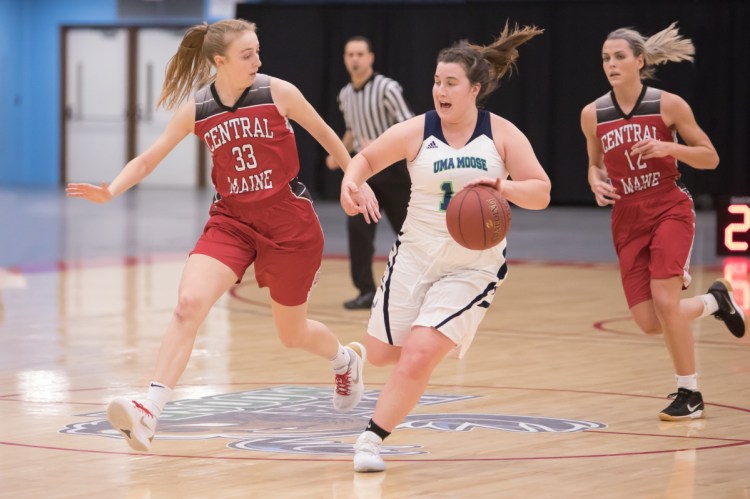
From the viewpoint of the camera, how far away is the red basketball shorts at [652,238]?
20.4ft

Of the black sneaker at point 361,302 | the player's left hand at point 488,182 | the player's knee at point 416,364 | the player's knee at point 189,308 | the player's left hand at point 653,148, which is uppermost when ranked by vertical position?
the player's left hand at point 653,148

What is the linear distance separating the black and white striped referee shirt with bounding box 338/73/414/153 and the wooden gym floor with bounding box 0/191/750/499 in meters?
1.35

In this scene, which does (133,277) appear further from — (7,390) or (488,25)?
(488,25)

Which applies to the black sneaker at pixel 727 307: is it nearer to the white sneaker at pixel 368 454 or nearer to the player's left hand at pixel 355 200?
the player's left hand at pixel 355 200

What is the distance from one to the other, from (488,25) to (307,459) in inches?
649

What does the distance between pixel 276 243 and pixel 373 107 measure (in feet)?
14.2

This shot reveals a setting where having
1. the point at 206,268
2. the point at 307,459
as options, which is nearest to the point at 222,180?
the point at 206,268

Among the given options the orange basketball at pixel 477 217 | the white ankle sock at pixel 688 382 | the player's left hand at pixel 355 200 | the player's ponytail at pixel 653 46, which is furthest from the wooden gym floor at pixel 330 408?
the player's ponytail at pixel 653 46

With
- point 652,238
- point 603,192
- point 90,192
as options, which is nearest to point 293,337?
point 90,192

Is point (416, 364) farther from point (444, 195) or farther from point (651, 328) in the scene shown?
point (651, 328)

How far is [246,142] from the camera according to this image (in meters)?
5.66

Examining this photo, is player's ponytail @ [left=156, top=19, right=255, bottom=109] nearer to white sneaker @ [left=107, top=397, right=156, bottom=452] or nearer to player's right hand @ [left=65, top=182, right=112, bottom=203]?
player's right hand @ [left=65, top=182, right=112, bottom=203]

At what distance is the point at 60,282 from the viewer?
11570mm

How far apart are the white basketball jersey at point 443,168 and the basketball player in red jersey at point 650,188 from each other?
1.17 metres
